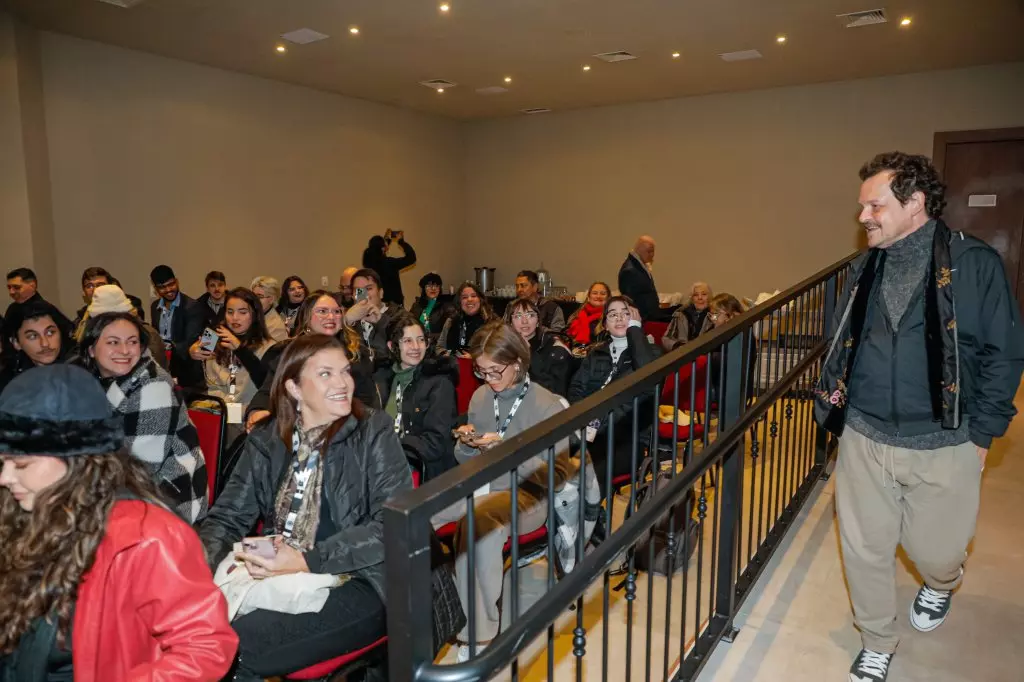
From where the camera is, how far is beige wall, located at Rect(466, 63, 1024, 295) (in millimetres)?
8703

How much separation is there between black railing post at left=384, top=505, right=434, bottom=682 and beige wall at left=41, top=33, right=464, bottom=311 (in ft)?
24.1

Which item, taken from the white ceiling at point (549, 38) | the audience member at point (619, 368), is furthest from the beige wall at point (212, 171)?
the audience member at point (619, 368)

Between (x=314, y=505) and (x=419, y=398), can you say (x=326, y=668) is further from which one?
(x=419, y=398)

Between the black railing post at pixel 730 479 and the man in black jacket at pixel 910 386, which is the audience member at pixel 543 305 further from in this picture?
the man in black jacket at pixel 910 386

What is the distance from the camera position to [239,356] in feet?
13.4

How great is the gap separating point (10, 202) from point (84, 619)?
20.9 feet

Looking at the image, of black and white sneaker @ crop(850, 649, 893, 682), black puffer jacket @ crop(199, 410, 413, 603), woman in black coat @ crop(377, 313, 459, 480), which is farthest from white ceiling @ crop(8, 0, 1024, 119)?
black and white sneaker @ crop(850, 649, 893, 682)

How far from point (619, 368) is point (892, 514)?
167 cm

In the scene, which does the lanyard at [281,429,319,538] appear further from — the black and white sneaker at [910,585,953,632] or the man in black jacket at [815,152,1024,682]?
the black and white sneaker at [910,585,953,632]

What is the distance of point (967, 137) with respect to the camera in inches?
328

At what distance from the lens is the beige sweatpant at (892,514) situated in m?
2.10

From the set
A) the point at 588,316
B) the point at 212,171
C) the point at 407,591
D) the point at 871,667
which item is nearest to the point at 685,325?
the point at 588,316

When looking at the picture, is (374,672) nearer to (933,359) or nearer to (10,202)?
(933,359)

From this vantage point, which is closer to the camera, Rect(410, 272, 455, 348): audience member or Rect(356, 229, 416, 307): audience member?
Rect(410, 272, 455, 348): audience member
